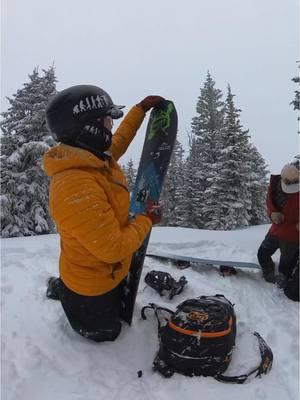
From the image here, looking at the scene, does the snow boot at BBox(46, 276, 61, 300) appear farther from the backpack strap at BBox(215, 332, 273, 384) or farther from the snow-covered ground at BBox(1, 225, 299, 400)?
the backpack strap at BBox(215, 332, 273, 384)

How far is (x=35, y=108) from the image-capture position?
63.5 ft

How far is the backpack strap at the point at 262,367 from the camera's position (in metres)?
2.69

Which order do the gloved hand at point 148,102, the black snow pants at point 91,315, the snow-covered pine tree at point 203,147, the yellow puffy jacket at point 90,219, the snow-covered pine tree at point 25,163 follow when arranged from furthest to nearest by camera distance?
1. the snow-covered pine tree at point 203,147
2. the snow-covered pine tree at point 25,163
3. the gloved hand at point 148,102
4. the black snow pants at point 91,315
5. the yellow puffy jacket at point 90,219

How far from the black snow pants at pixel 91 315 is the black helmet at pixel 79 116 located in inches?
48.2

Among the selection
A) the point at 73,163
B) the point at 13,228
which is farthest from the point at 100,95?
the point at 13,228

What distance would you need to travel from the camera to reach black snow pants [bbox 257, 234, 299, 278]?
4559mm

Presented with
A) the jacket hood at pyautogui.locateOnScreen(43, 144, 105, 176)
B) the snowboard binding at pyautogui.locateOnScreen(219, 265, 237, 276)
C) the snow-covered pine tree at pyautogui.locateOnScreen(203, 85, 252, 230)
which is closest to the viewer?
the jacket hood at pyautogui.locateOnScreen(43, 144, 105, 176)

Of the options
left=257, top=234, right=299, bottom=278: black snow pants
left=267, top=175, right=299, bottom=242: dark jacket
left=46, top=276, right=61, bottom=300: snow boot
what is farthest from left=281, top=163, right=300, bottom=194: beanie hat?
left=46, top=276, right=61, bottom=300: snow boot

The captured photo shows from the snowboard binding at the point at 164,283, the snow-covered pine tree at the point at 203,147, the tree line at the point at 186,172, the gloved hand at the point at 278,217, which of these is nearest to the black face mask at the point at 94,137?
the snowboard binding at the point at 164,283

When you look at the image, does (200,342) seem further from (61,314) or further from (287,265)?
(287,265)

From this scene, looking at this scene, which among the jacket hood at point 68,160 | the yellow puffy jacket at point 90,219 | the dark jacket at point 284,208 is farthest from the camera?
the dark jacket at point 284,208

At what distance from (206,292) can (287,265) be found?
1190 mm

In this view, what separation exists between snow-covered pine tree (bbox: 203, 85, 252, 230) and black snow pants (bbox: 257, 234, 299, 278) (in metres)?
19.7

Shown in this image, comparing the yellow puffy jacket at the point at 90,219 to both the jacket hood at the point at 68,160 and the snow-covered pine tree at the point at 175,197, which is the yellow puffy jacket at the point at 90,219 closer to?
the jacket hood at the point at 68,160
